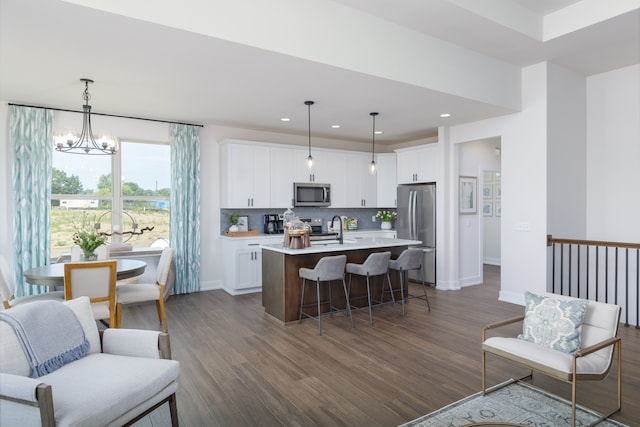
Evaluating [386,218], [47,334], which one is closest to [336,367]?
[47,334]

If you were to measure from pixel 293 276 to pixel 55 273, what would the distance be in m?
2.47

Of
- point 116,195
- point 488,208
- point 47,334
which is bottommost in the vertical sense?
point 47,334

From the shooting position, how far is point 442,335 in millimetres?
4207

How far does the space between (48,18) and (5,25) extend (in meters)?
0.44

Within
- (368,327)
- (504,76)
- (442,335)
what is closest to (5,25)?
(368,327)

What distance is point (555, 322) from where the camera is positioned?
108 inches

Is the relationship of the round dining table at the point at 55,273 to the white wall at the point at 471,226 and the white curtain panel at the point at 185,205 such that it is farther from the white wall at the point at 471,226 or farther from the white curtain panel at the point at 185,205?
the white wall at the point at 471,226

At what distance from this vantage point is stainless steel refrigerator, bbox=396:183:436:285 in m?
6.73

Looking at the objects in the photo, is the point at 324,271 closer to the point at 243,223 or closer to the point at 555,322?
the point at 555,322

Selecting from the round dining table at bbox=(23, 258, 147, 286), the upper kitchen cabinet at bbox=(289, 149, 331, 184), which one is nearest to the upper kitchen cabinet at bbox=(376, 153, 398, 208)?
the upper kitchen cabinet at bbox=(289, 149, 331, 184)

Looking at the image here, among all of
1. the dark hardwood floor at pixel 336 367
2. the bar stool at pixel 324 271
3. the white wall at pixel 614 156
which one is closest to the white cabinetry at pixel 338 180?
the dark hardwood floor at pixel 336 367

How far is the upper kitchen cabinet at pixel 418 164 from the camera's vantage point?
678 cm

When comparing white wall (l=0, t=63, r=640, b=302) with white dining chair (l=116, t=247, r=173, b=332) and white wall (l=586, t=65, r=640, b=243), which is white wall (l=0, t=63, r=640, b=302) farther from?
white dining chair (l=116, t=247, r=173, b=332)

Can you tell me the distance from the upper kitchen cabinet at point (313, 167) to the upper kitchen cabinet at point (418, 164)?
4.59 feet
